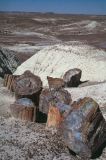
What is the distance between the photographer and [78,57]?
55.7ft

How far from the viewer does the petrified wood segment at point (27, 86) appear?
10.6 m

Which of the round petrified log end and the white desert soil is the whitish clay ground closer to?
the white desert soil

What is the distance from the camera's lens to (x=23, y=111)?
877 cm

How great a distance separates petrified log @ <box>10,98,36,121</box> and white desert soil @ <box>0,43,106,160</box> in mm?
195

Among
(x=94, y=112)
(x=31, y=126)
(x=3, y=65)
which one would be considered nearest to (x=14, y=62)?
(x=3, y=65)

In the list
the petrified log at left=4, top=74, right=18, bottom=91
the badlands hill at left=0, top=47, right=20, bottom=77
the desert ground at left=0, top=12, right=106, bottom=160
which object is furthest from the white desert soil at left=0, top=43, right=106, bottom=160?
the badlands hill at left=0, top=47, right=20, bottom=77

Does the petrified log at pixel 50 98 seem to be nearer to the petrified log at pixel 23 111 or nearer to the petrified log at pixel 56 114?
the petrified log at pixel 23 111

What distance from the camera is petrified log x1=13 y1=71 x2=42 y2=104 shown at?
10.6m

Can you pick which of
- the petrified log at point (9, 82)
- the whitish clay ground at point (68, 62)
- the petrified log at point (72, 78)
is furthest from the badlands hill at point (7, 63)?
the petrified log at point (72, 78)

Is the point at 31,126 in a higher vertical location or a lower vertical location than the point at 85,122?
lower

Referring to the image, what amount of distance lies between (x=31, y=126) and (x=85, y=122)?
1.59 meters

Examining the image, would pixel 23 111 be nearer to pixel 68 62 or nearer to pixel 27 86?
pixel 27 86

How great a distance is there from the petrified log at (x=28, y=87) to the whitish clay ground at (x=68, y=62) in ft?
15.3

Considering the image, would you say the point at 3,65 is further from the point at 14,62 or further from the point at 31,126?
the point at 31,126
